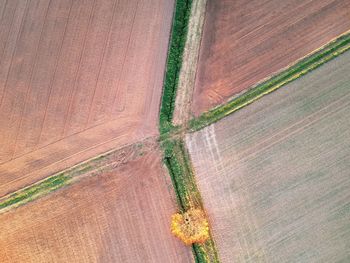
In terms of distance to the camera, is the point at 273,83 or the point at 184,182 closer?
the point at 184,182

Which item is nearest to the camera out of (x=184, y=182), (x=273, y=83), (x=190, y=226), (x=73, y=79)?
(x=190, y=226)

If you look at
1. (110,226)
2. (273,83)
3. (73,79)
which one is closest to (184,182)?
(110,226)

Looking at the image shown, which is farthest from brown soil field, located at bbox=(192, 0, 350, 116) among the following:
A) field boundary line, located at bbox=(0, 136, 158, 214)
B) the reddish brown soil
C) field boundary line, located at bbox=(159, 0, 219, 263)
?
field boundary line, located at bbox=(0, 136, 158, 214)

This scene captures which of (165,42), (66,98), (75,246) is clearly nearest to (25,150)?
(66,98)

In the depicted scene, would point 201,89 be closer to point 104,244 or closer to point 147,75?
point 147,75

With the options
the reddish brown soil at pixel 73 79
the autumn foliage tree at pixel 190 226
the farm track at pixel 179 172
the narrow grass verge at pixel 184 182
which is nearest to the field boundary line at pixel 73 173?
the farm track at pixel 179 172

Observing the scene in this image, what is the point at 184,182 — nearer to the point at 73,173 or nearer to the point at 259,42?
the point at 73,173

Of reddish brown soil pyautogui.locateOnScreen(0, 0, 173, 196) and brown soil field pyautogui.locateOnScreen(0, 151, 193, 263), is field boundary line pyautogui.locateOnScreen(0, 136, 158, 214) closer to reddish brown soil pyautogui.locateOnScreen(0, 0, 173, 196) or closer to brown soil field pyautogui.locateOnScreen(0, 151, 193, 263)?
reddish brown soil pyautogui.locateOnScreen(0, 0, 173, 196)
